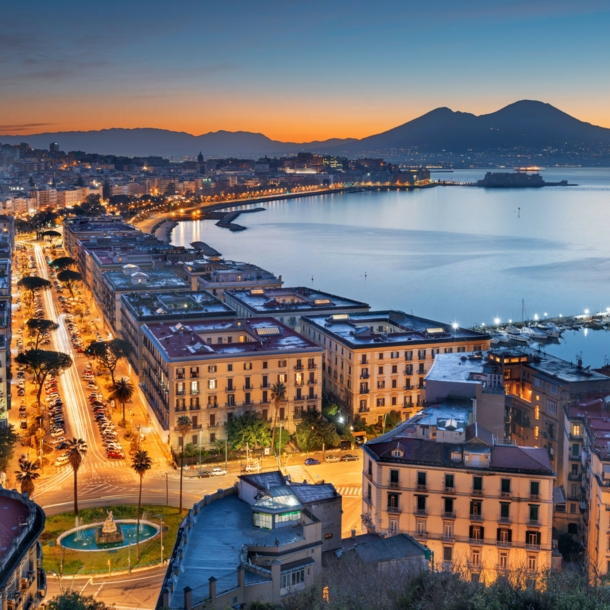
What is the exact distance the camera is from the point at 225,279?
122 ft

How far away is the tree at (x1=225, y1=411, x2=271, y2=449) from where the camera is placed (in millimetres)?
21016

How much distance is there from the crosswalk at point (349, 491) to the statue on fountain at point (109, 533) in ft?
16.4

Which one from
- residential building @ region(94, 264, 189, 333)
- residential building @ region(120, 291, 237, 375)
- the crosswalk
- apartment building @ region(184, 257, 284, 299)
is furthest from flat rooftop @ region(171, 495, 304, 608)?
apartment building @ region(184, 257, 284, 299)

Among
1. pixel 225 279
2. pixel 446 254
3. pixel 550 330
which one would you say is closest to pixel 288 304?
pixel 225 279

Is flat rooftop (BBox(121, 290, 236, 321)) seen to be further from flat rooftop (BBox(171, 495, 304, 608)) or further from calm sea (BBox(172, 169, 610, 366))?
calm sea (BBox(172, 169, 610, 366))

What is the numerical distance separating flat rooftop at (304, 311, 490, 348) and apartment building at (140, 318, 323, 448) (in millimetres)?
2068

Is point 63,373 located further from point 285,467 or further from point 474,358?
point 474,358

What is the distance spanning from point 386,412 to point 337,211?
102638 mm

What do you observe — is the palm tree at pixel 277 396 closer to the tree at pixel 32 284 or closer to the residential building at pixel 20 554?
the residential building at pixel 20 554

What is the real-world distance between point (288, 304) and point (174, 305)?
13.4 feet

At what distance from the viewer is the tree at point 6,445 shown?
19062mm

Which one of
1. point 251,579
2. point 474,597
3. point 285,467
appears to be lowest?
point 285,467

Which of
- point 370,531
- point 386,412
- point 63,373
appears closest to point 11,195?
point 63,373

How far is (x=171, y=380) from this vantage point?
69.6 feet
